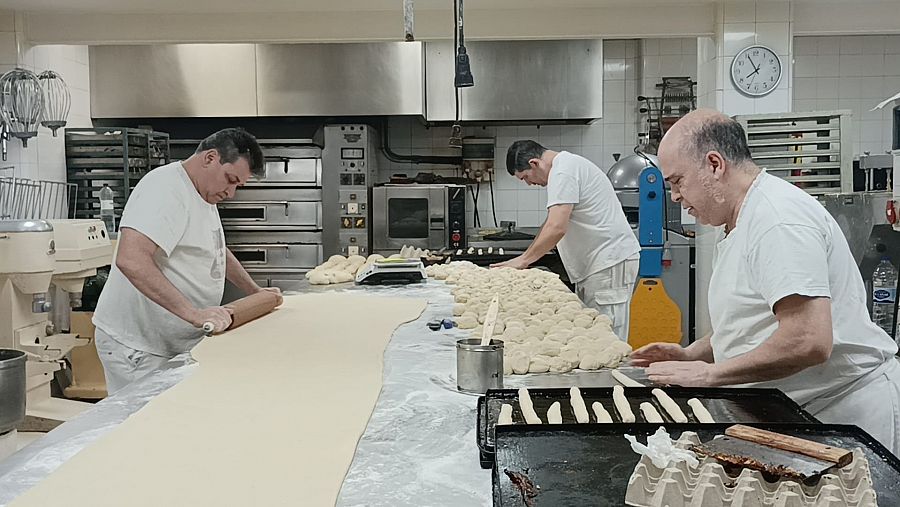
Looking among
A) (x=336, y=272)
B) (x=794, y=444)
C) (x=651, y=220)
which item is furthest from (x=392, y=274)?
(x=794, y=444)

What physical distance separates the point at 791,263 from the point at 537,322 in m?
0.96

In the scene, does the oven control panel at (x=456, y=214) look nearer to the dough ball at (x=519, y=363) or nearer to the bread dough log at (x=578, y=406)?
the dough ball at (x=519, y=363)

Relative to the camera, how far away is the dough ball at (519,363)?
77.9 inches

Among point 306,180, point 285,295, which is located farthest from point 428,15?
point 285,295

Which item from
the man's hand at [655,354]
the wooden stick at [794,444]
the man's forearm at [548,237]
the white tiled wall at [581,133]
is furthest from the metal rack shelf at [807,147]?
the wooden stick at [794,444]

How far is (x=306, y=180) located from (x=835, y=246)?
4.76m

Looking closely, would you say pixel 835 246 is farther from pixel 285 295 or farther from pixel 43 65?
pixel 43 65

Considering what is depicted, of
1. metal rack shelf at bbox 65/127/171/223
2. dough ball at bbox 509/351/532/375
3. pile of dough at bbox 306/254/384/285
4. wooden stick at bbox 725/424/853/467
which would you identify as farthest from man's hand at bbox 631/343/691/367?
metal rack shelf at bbox 65/127/171/223

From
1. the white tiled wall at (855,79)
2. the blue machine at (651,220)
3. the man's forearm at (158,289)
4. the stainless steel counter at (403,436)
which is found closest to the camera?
the stainless steel counter at (403,436)

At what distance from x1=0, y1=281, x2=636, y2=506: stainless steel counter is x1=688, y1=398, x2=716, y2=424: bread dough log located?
13.4 inches

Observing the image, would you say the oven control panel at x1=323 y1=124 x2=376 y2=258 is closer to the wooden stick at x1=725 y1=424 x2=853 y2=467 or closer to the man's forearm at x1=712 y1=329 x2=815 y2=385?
the man's forearm at x1=712 y1=329 x2=815 y2=385

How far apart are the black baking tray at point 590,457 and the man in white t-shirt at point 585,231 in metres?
2.82

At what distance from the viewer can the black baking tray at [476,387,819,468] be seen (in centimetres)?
146

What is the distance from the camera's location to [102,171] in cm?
532
